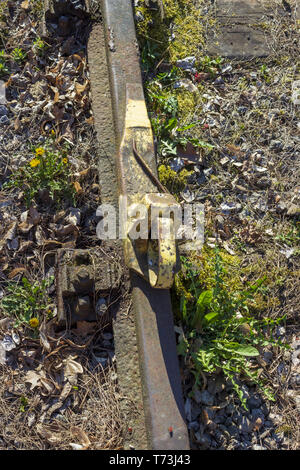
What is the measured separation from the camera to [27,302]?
11.0ft

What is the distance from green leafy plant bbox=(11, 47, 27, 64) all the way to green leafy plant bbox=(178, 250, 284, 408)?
8.09 feet

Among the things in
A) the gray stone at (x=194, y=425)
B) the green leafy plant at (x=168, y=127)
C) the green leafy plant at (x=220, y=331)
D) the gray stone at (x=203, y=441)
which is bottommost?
the gray stone at (x=203, y=441)

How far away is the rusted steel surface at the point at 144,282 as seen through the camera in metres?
2.72

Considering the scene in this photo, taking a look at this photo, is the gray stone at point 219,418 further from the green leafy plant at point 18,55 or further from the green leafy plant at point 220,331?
the green leafy plant at point 18,55

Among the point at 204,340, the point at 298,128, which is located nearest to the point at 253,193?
the point at 298,128

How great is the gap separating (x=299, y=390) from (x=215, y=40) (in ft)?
11.1

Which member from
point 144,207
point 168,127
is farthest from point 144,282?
point 168,127

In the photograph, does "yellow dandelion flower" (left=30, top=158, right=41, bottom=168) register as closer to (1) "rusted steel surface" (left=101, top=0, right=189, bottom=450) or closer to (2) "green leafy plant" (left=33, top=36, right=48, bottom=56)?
(1) "rusted steel surface" (left=101, top=0, right=189, bottom=450)

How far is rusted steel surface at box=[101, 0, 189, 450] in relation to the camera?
272 cm

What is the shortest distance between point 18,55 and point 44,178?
1.33 metres

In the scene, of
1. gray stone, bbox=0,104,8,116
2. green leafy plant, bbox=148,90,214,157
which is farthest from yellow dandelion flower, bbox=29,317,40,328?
gray stone, bbox=0,104,8,116

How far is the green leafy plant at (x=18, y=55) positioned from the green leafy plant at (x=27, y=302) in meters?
2.12

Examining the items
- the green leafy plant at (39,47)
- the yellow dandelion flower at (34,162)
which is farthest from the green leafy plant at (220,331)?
the green leafy plant at (39,47)
